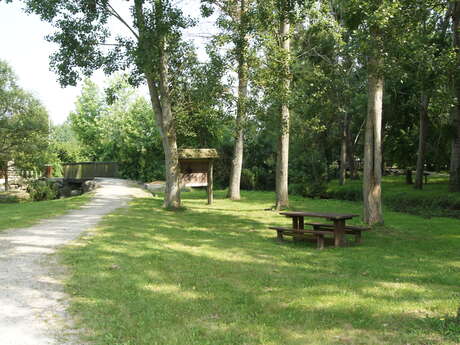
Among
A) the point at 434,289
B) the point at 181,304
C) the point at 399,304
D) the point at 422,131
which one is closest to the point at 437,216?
the point at 422,131

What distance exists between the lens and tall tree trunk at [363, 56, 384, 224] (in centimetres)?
1341

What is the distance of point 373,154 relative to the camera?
1344cm

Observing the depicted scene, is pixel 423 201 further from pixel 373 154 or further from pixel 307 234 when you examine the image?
pixel 307 234

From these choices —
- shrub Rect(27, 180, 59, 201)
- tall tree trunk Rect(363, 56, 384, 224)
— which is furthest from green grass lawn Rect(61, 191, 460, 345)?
shrub Rect(27, 180, 59, 201)

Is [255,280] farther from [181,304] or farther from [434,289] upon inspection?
[434,289]

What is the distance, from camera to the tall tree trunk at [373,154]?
528 inches

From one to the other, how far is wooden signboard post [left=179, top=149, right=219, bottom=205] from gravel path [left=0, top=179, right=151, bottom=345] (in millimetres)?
6707

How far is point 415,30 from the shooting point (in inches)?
435

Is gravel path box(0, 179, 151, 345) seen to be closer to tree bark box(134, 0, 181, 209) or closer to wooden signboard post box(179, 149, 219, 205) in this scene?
tree bark box(134, 0, 181, 209)

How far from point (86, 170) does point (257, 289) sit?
30.4 meters

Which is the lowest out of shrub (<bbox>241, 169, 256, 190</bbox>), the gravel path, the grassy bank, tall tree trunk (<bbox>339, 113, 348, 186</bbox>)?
the gravel path

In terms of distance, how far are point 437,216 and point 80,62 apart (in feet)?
47.8

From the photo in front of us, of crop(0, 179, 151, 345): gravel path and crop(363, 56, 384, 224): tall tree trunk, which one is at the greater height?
→ crop(363, 56, 384, 224): tall tree trunk

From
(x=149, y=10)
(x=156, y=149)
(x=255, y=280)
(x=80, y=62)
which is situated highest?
(x=149, y=10)
